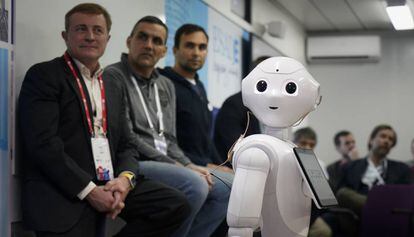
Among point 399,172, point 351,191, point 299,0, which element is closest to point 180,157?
point 351,191

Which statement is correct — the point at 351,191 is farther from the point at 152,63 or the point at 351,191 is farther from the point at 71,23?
the point at 71,23

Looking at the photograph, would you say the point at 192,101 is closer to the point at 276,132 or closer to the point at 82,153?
the point at 82,153

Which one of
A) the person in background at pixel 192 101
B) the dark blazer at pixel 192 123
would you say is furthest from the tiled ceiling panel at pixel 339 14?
the dark blazer at pixel 192 123

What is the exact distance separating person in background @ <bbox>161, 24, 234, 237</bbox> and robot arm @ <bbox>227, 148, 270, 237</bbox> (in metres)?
1.32

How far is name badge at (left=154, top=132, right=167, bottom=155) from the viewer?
3.03m

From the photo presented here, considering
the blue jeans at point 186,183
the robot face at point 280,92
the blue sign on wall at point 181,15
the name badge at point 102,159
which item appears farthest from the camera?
the blue sign on wall at point 181,15

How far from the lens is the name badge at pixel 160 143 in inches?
119

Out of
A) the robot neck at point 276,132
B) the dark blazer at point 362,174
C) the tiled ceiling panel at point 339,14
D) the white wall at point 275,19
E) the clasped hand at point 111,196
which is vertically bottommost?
the dark blazer at point 362,174

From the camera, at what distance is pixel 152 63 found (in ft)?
10.3

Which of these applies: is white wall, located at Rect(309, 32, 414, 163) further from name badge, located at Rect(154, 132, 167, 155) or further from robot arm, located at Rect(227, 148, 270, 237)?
robot arm, located at Rect(227, 148, 270, 237)

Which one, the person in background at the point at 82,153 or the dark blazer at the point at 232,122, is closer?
the person in background at the point at 82,153

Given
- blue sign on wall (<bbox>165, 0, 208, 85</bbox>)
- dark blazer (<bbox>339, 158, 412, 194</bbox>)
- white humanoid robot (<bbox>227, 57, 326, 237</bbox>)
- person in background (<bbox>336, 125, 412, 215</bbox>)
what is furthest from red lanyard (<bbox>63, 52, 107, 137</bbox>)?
Answer: dark blazer (<bbox>339, 158, 412, 194</bbox>)

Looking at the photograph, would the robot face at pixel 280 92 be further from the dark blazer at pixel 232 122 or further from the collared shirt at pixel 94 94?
the dark blazer at pixel 232 122

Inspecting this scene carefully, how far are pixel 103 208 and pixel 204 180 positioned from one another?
532 millimetres
